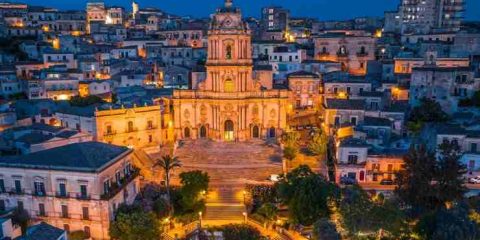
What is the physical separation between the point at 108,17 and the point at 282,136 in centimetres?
9393

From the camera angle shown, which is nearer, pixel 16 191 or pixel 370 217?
pixel 370 217

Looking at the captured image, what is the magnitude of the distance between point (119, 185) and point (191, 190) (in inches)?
270

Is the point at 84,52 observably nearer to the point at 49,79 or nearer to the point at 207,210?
the point at 49,79

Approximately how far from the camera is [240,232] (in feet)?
131

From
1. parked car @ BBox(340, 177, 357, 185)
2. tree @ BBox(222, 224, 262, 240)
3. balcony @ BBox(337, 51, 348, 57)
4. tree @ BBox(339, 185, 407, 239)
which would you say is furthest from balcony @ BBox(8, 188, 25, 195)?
balcony @ BBox(337, 51, 348, 57)

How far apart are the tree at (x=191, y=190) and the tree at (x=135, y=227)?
6464 millimetres

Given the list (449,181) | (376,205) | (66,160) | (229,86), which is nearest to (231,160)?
(229,86)

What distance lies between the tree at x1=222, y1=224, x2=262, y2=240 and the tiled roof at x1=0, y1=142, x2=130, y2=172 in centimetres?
1254

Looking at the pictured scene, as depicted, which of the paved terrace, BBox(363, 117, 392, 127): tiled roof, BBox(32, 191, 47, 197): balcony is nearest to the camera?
BBox(32, 191, 47, 197): balcony

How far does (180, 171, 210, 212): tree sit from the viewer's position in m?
45.1

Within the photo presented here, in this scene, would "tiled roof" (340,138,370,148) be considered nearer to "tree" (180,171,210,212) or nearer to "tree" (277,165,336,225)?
"tree" (277,165,336,225)

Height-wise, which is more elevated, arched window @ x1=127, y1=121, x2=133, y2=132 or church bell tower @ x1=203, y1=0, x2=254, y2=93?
church bell tower @ x1=203, y1=0, x2=254, y2=93

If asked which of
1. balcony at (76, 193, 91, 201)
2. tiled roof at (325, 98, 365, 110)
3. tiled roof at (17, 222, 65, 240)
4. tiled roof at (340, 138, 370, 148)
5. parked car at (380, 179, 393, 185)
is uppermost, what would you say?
tiled roof at (325, 98, 365, 110)

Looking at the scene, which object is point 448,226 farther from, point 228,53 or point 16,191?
point 228,53
